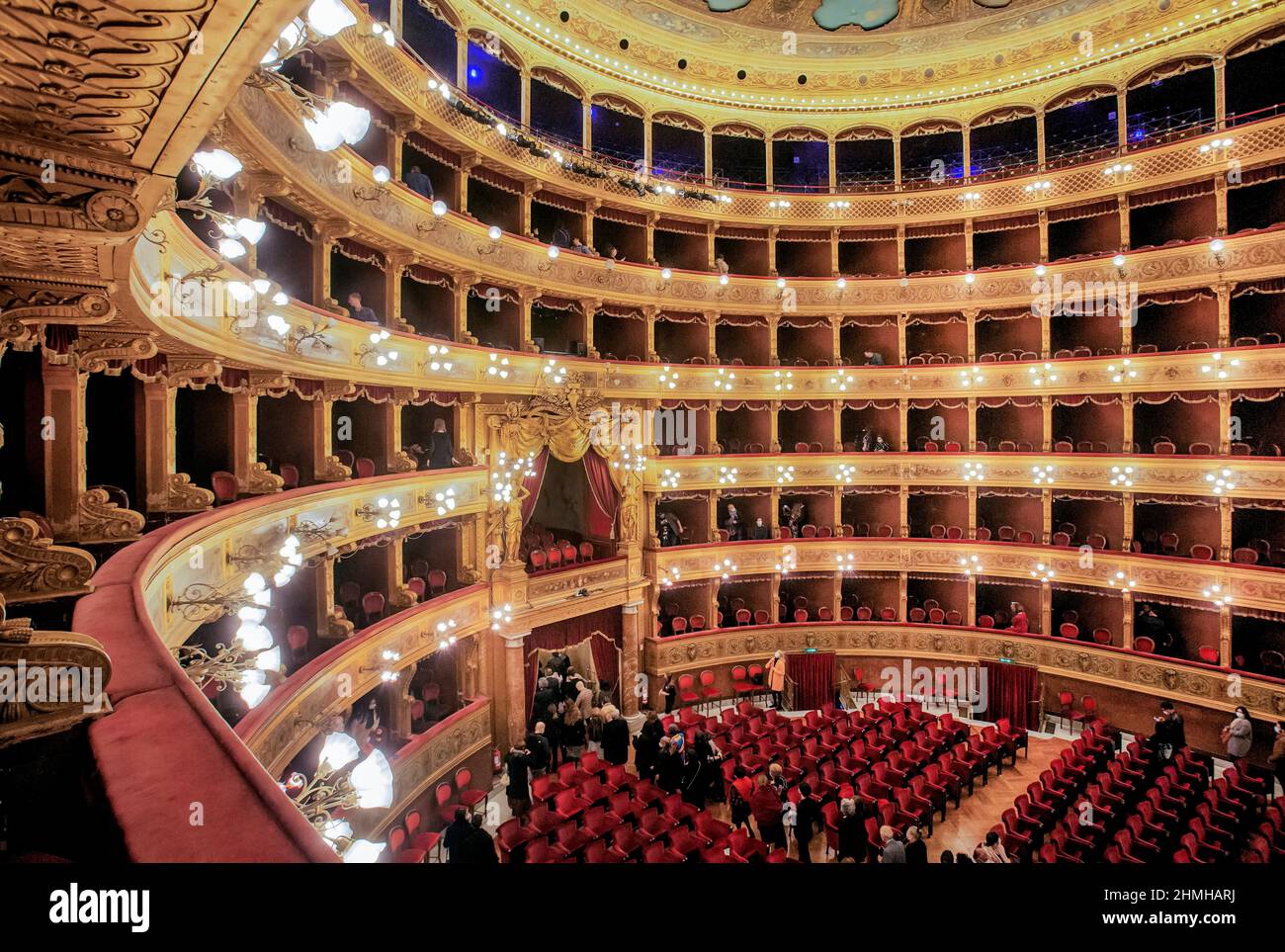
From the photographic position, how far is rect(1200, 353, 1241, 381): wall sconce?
15.3 meters

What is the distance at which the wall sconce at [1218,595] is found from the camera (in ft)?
49.8

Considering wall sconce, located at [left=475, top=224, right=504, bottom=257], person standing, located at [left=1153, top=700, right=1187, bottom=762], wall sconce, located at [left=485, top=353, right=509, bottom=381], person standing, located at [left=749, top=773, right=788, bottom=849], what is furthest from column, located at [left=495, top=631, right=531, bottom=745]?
person standing, located at [left=1153, top=700, right=1187, bottom=762]

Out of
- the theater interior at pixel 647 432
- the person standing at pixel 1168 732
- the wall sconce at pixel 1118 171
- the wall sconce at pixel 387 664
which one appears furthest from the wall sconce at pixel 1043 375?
the wall sconce at pixel 387 664

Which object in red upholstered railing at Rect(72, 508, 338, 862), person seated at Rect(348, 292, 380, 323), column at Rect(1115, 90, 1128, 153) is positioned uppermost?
column at Rect(1115, 90, 1128, 153)

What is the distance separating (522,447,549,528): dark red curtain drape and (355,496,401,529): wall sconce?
4159mm

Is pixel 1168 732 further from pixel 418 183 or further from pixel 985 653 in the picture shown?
pixel 418 183

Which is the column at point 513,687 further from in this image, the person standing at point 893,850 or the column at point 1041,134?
→ the column at point 1041,134

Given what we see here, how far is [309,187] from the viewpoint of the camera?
8.91 m

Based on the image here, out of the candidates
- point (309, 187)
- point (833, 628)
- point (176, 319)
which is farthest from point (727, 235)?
point (176, 319)

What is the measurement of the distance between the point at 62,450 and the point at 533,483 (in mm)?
11221

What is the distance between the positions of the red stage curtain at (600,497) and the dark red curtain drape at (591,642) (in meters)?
2.12

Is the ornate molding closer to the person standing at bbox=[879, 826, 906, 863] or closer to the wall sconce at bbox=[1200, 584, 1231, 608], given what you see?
the wall sconce at bbox=[1200, 584, 1231, 608]

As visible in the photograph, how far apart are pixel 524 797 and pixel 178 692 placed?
1006 centimetres

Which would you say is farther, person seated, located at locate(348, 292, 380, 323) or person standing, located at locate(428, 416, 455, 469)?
person standing, located at locate(428, 416, 455, 469)
